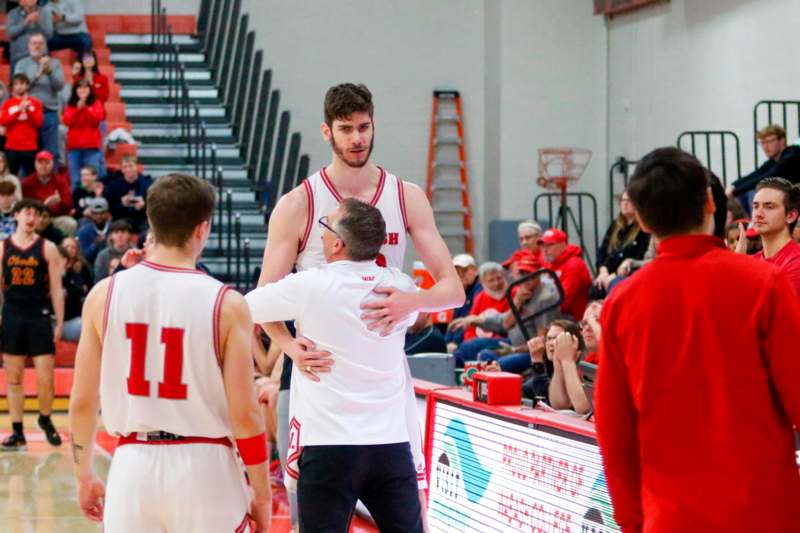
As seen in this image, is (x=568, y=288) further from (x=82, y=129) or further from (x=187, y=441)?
(x=187, y=441)

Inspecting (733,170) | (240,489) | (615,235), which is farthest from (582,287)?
(240,489)

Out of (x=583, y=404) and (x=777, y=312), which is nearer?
(x=777, y=312)

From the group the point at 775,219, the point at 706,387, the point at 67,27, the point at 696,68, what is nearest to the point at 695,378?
the point at 706,387

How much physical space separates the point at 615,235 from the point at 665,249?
9237mm

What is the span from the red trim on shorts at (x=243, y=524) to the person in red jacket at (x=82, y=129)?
39.4ft

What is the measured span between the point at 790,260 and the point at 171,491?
3.39 m

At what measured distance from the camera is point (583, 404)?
610 cm

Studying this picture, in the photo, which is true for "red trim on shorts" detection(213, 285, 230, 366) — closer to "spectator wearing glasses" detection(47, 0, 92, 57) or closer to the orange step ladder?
the orange step ladder

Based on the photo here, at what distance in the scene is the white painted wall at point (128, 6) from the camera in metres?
18.6

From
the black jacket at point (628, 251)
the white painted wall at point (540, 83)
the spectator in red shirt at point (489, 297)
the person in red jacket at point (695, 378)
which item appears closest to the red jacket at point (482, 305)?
the spectator in red shirt at point (489, 297)

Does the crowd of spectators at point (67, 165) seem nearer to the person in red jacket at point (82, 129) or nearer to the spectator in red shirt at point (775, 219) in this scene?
the person in red jacket at point (82, 129)

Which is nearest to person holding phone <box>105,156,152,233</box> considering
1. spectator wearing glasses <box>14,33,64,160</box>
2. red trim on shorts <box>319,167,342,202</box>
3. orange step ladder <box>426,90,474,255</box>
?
spectator wearing glasses <box>14,33,64,160</box>

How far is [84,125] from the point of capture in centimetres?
1504

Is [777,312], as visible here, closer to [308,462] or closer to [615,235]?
[308,462]
